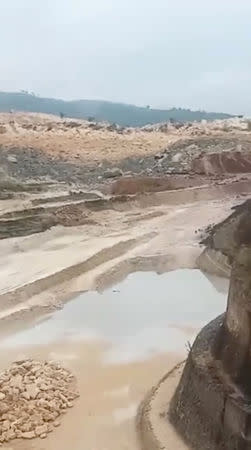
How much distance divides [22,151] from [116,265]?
12.9 m

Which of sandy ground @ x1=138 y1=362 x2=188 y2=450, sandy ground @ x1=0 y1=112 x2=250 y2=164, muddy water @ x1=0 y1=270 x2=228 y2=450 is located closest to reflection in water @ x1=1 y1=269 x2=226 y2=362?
muddy water @ x1=0 y1=270 x2=228 y2=450

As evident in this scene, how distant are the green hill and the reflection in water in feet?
172

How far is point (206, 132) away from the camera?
2900cm

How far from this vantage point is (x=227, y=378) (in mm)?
5129

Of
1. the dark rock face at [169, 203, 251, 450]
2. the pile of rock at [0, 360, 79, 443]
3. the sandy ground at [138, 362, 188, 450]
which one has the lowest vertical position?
the pile of rock at [0, 360, 79, 443]

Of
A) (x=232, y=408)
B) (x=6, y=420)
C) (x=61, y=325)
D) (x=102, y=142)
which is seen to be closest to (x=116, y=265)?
(x=61, y=325)

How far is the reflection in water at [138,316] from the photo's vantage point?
8312 millimetres

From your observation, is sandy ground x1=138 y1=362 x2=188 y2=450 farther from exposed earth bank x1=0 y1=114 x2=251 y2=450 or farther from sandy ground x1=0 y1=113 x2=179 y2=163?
sandy ground x1=0 y1=113 x2=179 y2=163

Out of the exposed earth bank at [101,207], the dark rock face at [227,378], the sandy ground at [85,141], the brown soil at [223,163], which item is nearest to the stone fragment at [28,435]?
the exposed earth bank at [101,207]

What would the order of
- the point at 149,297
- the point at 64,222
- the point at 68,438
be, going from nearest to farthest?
the point at 68,438 < the point at 149,297 < the point at 64,222

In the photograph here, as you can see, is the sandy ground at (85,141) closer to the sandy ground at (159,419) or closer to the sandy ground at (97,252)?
the sandy ground at (97,252)

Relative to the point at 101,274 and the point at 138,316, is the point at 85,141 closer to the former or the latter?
the point at 101,274

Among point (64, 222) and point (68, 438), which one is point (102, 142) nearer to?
point (64, 222)

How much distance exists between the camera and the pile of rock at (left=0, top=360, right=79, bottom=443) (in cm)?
586
